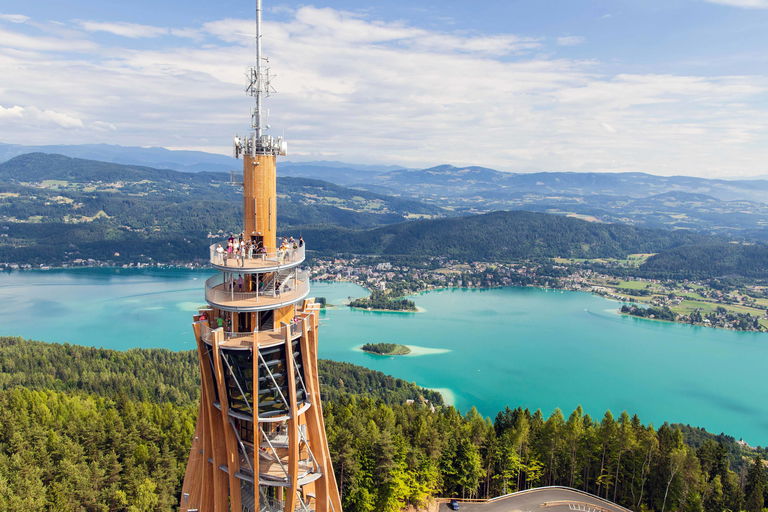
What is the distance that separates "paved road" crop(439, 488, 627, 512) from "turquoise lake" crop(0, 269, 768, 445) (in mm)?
38814

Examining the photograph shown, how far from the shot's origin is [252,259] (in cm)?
1505

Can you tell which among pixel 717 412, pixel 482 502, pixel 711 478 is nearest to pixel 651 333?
pixel 717 412

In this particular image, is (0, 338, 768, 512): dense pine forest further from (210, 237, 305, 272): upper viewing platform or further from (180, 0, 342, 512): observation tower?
(210, 237, 305, 272): upper viewing platform

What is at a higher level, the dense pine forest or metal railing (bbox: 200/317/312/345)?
metal railing (bbox: 200/317/312/345)

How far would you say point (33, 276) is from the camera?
168 m

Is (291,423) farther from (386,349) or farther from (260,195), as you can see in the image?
(386,349)

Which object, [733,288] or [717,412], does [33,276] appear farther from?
[733,288]

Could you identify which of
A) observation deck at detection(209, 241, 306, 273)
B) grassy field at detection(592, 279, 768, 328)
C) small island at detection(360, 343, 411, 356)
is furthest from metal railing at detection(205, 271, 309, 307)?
grassy field at detection(592, 279, 768, 328)

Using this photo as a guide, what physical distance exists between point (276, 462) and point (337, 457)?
1670 centimetres

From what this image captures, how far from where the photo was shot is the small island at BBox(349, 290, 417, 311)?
13875 centimetres

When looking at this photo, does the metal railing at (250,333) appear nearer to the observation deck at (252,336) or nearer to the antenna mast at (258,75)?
the observation deck at (252,336)

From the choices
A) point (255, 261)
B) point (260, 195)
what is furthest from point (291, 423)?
point (260, 195)

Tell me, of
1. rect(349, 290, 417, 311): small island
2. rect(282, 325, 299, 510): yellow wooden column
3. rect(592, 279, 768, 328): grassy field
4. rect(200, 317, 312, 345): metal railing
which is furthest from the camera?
rect(592, 279, 768, 328): grassy field

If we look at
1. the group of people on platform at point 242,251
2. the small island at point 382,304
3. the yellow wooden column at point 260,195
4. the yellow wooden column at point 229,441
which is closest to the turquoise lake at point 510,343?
the small island at point 382,304
